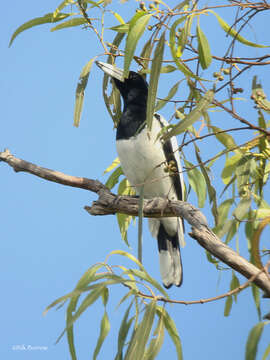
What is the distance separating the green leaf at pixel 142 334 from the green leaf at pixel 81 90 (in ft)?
1.82

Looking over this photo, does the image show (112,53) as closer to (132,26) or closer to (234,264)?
(132,26)

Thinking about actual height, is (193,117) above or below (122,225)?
above

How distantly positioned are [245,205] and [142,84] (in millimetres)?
894

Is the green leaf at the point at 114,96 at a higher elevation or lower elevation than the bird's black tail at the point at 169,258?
higher

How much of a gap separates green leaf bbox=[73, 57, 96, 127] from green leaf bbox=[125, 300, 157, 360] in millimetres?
553

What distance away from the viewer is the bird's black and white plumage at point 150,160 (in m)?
1.54

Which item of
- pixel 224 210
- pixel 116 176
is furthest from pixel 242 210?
pixel 116 176

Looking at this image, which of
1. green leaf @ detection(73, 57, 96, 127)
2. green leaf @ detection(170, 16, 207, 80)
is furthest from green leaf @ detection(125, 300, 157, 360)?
green leaf @ detection(73, 57, 96, 127)

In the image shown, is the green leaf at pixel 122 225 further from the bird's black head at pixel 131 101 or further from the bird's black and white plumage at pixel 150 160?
the bird's black head at pixel 131 101

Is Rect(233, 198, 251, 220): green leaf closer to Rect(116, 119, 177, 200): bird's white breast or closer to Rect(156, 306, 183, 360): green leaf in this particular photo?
Rect(156, 306, 183, 360): green leaf

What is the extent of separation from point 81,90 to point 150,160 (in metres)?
0.35

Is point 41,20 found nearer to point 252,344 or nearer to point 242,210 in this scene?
point 242,210

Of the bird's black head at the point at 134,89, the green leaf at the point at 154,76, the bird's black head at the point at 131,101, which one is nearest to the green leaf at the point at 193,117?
the green leaf at the point at 154,76

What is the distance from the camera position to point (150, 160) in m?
1.55
